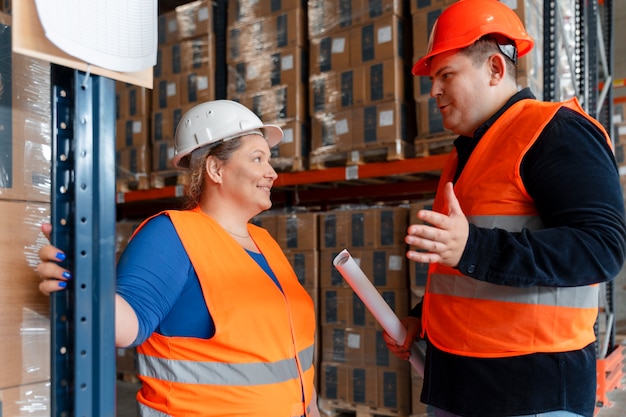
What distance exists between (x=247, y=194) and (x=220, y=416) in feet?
2.41

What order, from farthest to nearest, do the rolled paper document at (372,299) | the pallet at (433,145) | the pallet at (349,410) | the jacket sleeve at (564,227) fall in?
the pallet at (349,410) < the pallet at (433,145) < the rolled paper document at (372,299) < the jacket sleeve at (564,227)

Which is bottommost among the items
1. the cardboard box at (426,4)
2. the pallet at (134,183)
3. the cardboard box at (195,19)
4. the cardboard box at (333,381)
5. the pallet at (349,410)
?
the pallet at (349,410)

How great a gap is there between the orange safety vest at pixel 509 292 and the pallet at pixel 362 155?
239 cm

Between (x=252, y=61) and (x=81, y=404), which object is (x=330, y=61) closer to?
(x=252, y=61)

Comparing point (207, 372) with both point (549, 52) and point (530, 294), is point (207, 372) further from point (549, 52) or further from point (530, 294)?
point (549, 52)

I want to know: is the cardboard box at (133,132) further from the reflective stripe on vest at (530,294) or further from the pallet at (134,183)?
the reflective stripe on vest at (530,294)

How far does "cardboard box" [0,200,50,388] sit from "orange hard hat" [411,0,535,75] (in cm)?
131

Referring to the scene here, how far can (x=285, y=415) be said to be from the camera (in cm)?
169

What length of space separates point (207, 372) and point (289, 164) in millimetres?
3191

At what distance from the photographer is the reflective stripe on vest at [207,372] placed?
1586 mm

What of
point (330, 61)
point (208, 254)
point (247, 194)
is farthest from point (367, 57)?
point (208, 254)

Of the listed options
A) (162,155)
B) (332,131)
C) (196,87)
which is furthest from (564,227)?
(162,155)

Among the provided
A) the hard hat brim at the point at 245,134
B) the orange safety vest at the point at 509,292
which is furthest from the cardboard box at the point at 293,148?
the orange safety vest at the point at 509,292

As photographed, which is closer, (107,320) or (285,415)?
(107,320)
